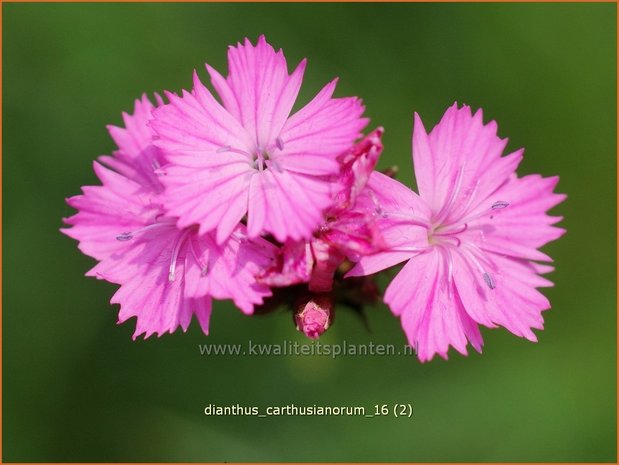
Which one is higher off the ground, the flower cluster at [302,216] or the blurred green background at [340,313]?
the blurred green background at [340,313]

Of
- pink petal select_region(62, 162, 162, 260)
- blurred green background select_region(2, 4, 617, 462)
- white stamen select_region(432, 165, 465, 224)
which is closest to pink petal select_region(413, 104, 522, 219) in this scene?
white stamen select_region(432, 165, 465, 224)

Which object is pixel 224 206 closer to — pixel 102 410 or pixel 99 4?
pixel 102 410

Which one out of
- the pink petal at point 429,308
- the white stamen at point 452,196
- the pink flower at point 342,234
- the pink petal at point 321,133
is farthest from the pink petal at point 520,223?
the pink petal at point 321,133

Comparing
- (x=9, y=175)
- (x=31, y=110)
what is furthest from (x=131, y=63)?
(x=9, y=175)

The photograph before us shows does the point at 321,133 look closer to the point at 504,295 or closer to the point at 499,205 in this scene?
the point at 499,205

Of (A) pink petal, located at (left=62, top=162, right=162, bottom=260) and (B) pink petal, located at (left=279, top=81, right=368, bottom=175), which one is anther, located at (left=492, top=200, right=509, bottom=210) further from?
(A) pink petal, located at (left=62, top=162, right=162, bottom=260)

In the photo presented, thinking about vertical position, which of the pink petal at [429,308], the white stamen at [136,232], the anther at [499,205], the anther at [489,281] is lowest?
the pink petal at [429,308]

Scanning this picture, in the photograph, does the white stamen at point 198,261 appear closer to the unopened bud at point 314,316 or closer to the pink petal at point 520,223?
the unopened bud at point 314,316

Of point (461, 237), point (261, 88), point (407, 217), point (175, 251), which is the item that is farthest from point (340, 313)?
point (261, 88)
